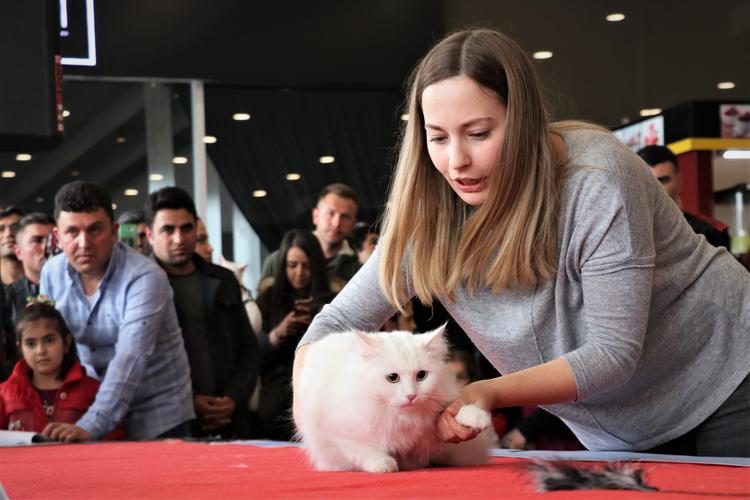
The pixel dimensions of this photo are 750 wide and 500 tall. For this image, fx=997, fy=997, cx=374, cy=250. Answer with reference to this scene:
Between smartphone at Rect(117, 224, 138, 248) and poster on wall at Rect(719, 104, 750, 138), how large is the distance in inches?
160

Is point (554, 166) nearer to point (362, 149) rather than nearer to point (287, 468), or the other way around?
point (287, 468)

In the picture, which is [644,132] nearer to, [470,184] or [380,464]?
[470,184]

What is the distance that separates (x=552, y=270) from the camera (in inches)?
50.5

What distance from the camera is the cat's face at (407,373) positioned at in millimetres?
1297

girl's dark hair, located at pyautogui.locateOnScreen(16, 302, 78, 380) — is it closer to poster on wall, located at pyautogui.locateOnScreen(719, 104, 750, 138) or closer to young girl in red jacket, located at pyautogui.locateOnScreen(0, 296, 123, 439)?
young girl in red jacket, located at pyautogui.locateOnScreen(0, 296, 123, 439)

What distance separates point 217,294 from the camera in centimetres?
351

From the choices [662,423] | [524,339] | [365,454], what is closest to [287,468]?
[365,454]

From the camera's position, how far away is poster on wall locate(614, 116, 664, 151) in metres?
6.40

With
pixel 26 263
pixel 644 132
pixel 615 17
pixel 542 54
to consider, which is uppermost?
pixel 615 17

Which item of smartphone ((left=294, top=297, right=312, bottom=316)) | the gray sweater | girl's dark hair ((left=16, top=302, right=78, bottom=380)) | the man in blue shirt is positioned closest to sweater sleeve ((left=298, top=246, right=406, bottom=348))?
the gray sweater

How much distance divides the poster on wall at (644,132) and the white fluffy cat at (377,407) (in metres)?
5.33

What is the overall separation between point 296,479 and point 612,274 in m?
0.45

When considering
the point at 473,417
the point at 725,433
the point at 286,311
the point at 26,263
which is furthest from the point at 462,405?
the point at 26,263

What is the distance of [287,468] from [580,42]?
4991mm
